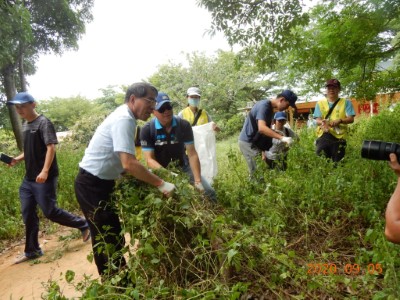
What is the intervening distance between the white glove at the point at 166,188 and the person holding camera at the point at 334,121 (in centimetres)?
277

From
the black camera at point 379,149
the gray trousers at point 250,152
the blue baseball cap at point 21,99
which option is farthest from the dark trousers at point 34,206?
the black camera at point 379,149

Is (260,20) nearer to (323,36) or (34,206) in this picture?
(323,36)

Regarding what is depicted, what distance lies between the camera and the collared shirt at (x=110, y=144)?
2.18 m

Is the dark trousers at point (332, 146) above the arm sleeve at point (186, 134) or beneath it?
beneath

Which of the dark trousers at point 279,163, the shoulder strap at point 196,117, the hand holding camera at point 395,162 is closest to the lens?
the hand holding camera at point 395,162

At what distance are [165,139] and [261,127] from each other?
1.31 m

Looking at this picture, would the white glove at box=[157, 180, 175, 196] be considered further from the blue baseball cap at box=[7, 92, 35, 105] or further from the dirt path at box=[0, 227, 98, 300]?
the blue baseball cap at box=[7, 92, 35, 105]

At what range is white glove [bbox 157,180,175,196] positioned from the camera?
6.82 feet

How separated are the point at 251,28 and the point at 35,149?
12.2 ft

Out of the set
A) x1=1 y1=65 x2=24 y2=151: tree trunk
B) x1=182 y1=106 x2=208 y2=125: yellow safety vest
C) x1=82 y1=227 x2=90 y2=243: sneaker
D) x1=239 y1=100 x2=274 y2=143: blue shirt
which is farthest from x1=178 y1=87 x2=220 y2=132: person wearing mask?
x1=1 y1=65 x2=24 y2=151: tree trunk

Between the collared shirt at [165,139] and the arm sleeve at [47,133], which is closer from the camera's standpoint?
the collared shirt at [165,139]

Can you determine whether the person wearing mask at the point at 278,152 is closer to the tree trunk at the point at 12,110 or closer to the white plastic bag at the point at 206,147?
the white plastic bag at the point at 206,147

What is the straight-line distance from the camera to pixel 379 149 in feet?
4.88

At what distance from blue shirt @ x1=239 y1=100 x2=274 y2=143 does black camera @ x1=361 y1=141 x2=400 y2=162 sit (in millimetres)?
2329
